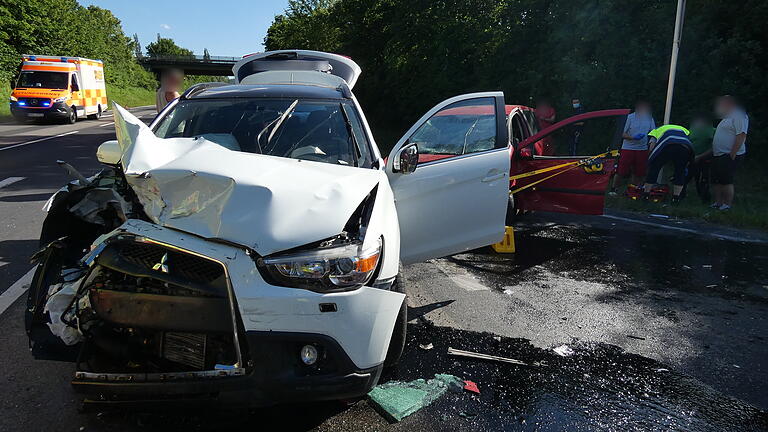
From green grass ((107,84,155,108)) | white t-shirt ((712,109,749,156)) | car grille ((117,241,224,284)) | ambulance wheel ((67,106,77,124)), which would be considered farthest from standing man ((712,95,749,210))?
green grass ((107,84,155,108))

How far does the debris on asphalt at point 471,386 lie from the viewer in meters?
3.11

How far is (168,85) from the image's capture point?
8.31m

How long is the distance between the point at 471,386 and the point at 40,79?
25098mm

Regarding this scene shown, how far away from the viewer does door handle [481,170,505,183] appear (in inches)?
179

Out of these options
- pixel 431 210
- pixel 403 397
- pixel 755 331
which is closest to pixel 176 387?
pixel 403 397

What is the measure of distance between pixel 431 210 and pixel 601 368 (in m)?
1.77

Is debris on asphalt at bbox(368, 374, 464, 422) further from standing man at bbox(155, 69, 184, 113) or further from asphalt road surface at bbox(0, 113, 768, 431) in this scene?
standing man at bbox(155, 69, 184, 113)

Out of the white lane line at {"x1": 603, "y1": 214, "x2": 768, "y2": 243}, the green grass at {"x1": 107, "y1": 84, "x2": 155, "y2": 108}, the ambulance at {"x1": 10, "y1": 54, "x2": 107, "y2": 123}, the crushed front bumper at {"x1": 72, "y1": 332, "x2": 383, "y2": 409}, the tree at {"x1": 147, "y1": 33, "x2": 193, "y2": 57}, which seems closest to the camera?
the crushed front bumper at {"x1": 72, "y1": 332, "x2": 383, "y2": 409}

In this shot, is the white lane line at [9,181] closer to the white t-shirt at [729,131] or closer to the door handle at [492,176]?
the door handle at [492,176]

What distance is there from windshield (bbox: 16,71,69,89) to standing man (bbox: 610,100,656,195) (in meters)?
23.0

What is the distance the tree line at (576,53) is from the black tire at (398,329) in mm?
11438

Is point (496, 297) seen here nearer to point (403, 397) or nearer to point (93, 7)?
point (403, 397)

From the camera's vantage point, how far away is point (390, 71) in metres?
19.0

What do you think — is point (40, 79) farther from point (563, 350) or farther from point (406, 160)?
point (563, 350)
